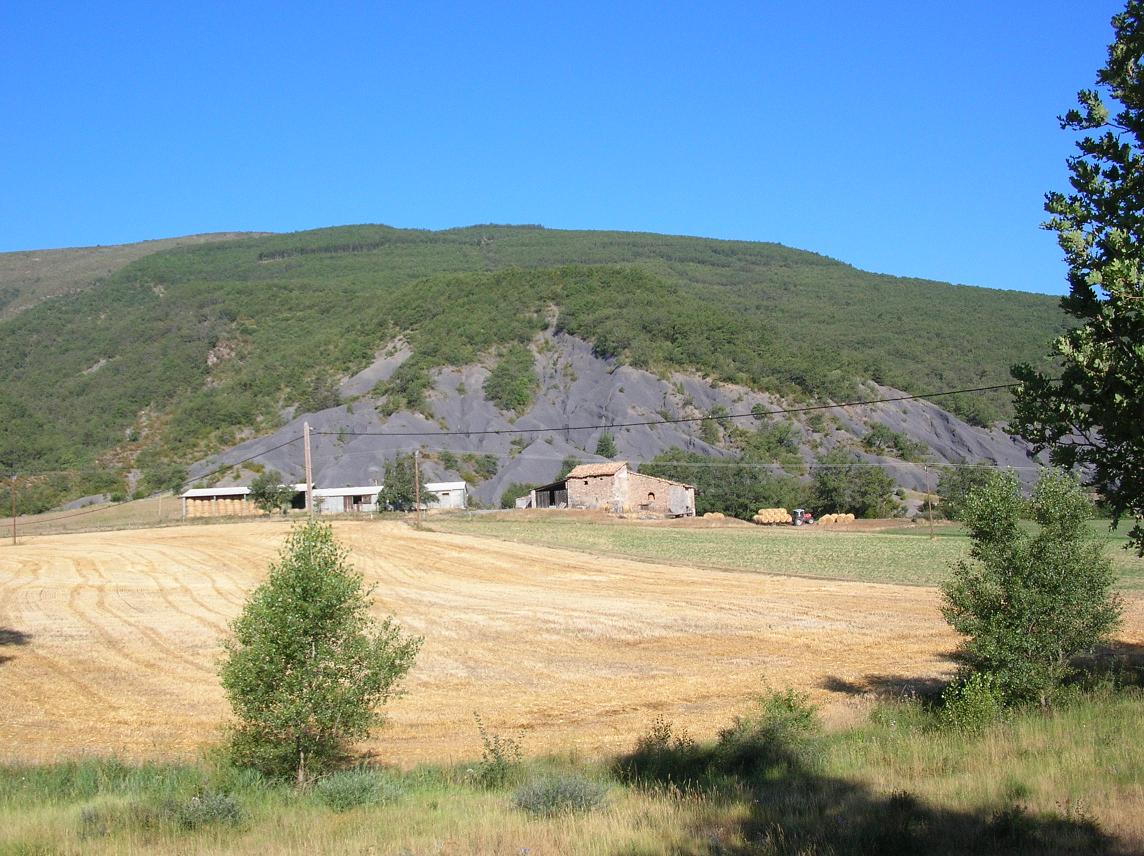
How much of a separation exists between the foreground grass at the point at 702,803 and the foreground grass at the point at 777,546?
1970cm

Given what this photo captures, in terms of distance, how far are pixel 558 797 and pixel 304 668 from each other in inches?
138

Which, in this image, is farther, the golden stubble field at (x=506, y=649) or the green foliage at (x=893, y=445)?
the green foliage at (x=893, y=445)

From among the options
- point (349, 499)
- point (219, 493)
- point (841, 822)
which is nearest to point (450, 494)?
point (349, 499)

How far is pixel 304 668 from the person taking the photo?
37.5ft

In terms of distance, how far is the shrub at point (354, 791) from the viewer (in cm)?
1026

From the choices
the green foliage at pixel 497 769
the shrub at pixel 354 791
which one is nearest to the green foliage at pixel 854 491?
the green foliage at pixel 497 769

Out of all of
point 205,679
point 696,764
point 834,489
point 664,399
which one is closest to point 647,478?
point 834,489

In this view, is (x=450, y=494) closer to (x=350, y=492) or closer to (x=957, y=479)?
(x=350, y=492)

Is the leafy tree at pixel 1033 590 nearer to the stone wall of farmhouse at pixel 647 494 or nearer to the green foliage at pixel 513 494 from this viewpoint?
the stone wall of farmhouse at pixel 647 494

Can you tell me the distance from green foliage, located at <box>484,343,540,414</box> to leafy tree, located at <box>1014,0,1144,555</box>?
117 metres

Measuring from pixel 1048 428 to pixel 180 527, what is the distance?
7532cm

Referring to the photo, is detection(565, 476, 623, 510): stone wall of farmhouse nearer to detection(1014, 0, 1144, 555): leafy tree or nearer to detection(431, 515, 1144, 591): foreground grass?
detection(431, 515, 1144, 591): foreground grass

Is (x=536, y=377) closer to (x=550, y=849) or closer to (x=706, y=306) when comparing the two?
(x=706, y=306)

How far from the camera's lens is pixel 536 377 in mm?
136000
